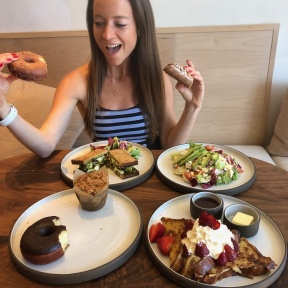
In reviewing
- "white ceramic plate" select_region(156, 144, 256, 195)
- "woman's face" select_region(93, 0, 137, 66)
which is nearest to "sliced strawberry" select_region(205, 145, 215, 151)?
"white ceramic plate" select_region(156, 144, 256, 195)

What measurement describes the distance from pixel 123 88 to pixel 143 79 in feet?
0.46

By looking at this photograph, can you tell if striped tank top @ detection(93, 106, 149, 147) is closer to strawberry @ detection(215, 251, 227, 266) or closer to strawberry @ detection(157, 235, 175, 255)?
strawberry @ detection(157, 235, 175, 255)

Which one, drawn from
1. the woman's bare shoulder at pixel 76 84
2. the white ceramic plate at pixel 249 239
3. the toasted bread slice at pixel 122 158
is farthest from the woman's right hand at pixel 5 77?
the white ceramic plate at pixel 249 239

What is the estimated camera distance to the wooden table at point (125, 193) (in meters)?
0.89

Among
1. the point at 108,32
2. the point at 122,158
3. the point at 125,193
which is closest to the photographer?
the point at 125,193

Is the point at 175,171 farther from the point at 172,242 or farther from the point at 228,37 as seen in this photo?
the point at 228,37

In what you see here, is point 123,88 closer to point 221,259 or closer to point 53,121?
point 53,121

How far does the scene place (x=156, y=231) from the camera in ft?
3.30

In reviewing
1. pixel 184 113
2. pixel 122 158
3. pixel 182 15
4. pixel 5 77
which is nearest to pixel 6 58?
→ pixel 5 77

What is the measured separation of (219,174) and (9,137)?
167 cm

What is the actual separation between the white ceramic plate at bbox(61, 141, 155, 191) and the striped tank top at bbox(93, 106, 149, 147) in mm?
299

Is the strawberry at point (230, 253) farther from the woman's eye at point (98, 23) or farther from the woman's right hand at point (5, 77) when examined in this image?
the woman's eye at point (98, 23)

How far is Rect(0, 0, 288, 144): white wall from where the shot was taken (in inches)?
96.0

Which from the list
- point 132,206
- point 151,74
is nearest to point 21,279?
point 132,206
